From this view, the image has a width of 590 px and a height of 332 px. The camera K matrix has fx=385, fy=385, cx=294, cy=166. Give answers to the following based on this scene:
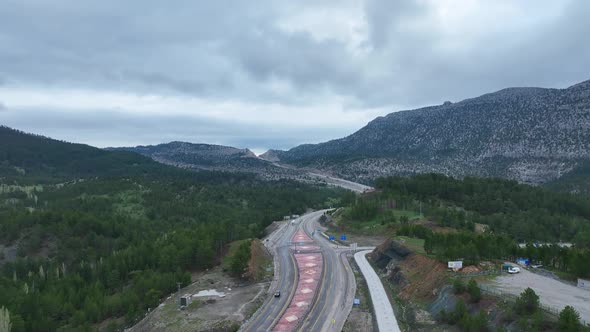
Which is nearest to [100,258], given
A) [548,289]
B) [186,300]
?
[186,300]

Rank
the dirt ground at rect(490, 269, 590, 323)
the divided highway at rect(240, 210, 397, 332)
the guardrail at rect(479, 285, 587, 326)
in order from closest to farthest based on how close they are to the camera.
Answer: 1. the guardrail at rect(479, 285, 587, 326)
2. the dirt ground at rect(490, 269, 590, 323)
3. the divided highway at rect(240, 210, 397, 332)

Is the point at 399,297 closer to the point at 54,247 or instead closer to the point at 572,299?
the point at 572,299

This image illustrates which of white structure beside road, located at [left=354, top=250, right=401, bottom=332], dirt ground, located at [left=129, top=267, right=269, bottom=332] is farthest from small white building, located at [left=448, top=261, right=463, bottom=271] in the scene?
dirt ground, located at [left=129, top=267, right=269, bottom=332]

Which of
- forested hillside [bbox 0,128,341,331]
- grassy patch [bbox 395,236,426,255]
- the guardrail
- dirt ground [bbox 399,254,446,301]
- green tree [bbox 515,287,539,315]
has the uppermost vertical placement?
green tree [bbox 515,287,539,315]

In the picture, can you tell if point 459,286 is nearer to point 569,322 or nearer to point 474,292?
point 474,292

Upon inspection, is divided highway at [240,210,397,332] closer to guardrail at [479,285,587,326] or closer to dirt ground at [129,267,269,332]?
dirt ground at [129,267,269,332]

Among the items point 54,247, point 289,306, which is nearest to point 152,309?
point 289,306
